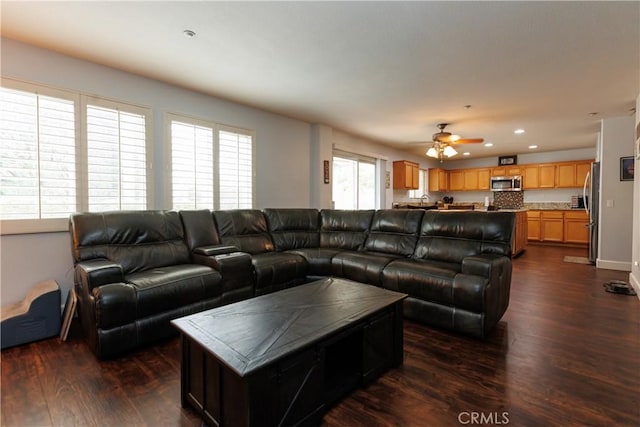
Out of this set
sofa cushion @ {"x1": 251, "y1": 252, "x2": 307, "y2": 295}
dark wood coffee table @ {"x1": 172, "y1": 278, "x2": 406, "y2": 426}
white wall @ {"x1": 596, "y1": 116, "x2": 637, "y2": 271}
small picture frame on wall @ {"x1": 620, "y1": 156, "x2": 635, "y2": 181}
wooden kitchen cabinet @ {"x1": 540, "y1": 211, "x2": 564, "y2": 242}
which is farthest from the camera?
wooden kitchen cabinet @ {"x1": 540, "y1": 211, "x2": 564, "y2": 242}

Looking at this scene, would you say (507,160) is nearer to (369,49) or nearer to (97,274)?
(369,49)

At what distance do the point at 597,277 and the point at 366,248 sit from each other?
11.9 ft

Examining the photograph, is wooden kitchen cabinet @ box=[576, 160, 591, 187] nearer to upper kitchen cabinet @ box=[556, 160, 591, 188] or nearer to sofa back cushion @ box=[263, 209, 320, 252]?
upper kitchen cabinet @ box=[556, 160, 591, 188]

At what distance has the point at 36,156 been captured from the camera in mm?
2654

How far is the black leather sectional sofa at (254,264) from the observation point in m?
2.25

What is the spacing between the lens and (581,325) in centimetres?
272

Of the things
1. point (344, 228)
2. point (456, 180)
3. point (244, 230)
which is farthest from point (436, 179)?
point (244, 230)

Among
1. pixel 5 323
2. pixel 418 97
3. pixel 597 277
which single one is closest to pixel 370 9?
pixel 418 97

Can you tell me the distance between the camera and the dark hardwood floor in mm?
1553

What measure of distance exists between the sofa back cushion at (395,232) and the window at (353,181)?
2.16m

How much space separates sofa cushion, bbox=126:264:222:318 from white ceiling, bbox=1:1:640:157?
203 centimetres

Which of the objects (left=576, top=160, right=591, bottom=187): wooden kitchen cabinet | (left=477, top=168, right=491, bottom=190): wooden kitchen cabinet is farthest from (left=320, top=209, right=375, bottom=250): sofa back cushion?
(left=576, top=160, right=591, bottom=187): wooden kitchen cabinet

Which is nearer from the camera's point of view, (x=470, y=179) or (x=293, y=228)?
(x=293, y=228)
